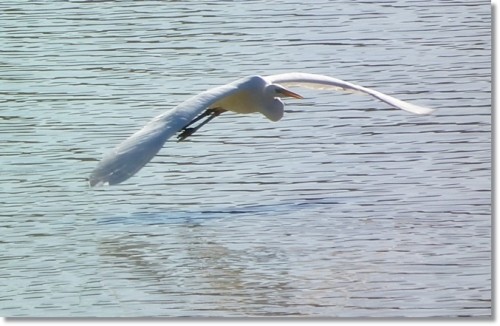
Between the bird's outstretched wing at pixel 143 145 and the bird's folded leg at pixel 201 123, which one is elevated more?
the bird's outstretched wing at pixel 143 145

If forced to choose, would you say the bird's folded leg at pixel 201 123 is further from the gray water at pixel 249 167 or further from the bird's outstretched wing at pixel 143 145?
the bird's outstretched wing at pixel 143 145

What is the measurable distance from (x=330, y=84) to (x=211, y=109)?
16.2 inches

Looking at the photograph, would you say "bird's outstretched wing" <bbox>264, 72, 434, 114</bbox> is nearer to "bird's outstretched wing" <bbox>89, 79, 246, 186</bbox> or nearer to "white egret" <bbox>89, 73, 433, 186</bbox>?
"white egret" <bbox>89, 73, 433, 186</bbox>

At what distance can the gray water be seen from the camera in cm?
392

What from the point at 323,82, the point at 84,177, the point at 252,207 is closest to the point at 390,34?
the point at 323,82

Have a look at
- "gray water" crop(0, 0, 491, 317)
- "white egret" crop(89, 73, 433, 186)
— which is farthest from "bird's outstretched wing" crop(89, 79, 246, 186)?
"gray water" crop(0, 0, 491, 317)

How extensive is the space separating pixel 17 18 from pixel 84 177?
1.70ft

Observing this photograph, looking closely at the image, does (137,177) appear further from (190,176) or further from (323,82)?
(323,82)

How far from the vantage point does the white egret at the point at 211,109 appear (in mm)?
3609

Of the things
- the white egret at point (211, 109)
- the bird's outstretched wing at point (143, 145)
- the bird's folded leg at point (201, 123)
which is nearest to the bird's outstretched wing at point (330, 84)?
the white egret at point (211, 109)

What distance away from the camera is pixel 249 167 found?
450cm

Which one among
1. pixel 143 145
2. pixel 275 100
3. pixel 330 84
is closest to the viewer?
pixel 143 145

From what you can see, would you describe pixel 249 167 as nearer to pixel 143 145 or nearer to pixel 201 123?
pixel 201 123

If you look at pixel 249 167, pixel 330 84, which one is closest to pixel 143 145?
pixel 249 167
